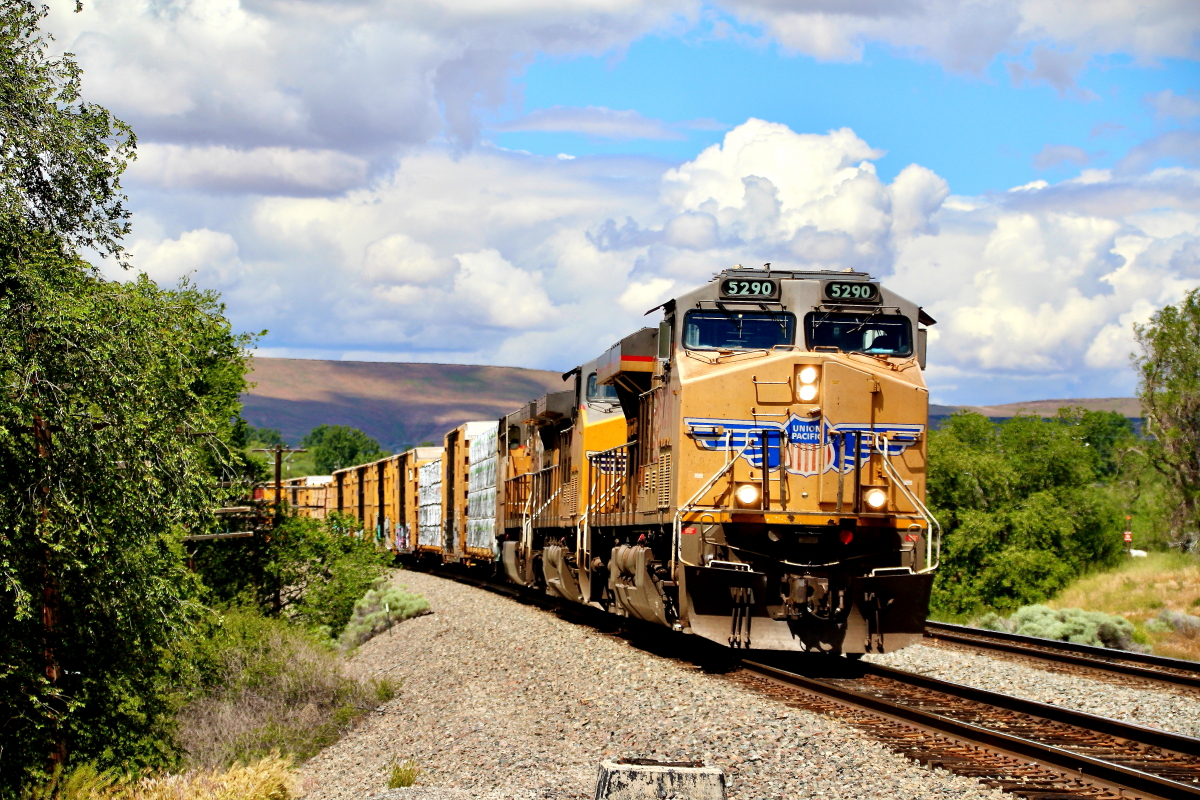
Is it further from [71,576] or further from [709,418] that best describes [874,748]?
[71,576]

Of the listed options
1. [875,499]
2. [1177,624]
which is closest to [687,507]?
[875,499]

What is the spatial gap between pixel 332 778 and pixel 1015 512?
2367 cm

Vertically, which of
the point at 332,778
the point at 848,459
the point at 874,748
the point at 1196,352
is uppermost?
the point at 1196,352

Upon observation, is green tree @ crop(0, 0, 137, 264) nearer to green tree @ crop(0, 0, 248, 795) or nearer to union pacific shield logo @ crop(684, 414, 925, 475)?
green tree @ crop(0, 0, 248, 795)

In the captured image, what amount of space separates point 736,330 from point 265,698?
28.8 feet

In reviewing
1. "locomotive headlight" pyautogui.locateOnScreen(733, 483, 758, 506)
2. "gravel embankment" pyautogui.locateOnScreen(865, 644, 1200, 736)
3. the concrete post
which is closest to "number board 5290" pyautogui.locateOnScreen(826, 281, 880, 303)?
"locomotive headlight" pyautogui.locateOnScreen(733, 483, 758, 506)

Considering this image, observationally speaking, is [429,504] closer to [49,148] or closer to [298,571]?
[298,571]

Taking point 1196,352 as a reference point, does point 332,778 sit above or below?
below

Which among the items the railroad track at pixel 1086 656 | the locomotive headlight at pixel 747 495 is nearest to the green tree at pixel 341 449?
the railroad track at pixel 1086 656

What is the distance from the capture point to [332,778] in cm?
1152

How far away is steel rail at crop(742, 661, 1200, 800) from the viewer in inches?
302

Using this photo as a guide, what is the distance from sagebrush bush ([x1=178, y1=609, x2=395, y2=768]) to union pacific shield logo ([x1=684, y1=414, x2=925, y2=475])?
5.95 meters

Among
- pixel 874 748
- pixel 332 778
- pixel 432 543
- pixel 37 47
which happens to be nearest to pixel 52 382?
pixel 37 47

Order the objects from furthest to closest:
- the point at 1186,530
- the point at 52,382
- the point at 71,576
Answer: the point at 1186,530 → the point at 71,576 → the point at 52,382
